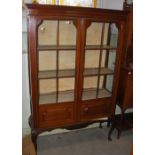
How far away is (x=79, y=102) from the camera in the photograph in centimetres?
222

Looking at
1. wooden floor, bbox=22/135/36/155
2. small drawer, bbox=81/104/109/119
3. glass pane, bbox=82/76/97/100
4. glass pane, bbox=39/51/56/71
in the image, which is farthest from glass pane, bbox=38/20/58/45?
wooden floor, bbox=22/135/36/155

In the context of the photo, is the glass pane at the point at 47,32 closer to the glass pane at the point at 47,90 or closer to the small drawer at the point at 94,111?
the glass pane at the point at 47,90

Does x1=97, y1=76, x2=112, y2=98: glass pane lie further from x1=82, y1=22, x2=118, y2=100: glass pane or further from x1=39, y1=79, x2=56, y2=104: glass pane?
x1=39, y1=79, x2=56, y2=104: glass pane

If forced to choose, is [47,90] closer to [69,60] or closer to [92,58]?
[69,60]

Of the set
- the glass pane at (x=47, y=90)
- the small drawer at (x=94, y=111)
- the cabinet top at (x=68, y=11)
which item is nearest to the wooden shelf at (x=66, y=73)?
the glass pane at (x=47, y=90)

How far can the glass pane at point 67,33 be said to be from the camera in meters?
2.14

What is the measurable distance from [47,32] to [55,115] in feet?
3.19

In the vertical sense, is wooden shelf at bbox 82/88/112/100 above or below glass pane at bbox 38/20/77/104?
below

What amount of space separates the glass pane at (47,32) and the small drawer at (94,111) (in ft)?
2.94

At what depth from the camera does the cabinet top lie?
1.71 m
